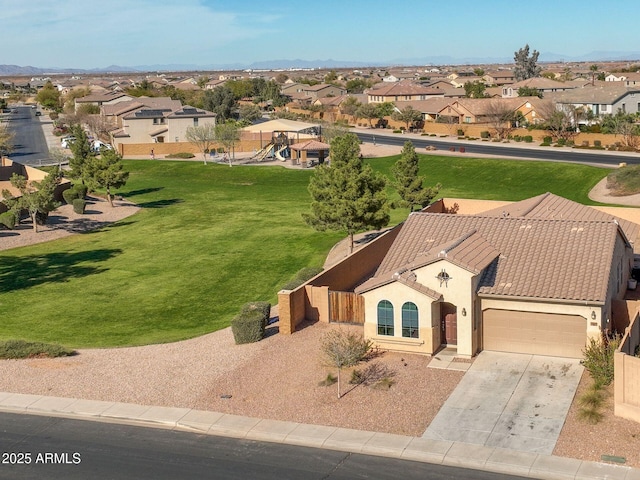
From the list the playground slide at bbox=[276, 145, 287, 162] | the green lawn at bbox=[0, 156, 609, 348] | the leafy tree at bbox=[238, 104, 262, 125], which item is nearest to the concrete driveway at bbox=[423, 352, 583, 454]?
the green lawn at bbox=[0, 156, 609, 348]

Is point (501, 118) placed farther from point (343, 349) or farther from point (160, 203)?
point (343, 349)

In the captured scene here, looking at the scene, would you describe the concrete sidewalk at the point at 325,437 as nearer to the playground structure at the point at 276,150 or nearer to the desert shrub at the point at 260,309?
the desert shrub at the point at 260,309

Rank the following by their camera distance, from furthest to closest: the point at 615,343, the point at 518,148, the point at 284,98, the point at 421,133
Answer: the point at 284,98 → the point at 421,133 → the point at 518,148 → the point at 615,343

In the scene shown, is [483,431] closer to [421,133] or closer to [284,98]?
[421,133]

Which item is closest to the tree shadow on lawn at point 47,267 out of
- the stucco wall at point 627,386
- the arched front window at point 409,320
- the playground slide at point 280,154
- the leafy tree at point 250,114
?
the arched front window at point 409,320

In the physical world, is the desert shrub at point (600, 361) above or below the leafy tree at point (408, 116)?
below

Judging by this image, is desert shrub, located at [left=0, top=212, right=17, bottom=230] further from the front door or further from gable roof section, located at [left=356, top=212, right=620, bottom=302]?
the front door

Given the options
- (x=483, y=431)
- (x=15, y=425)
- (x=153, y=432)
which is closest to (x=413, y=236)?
(x=483, y=431)

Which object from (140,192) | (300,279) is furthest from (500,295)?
(140,192)
